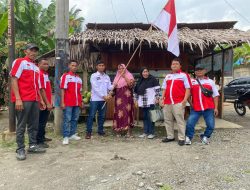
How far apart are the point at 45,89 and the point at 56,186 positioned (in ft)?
8.85

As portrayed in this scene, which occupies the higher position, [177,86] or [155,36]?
[155,36]

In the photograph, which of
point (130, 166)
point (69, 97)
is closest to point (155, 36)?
point (69, 97)

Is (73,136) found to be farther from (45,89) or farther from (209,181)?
(209,181)

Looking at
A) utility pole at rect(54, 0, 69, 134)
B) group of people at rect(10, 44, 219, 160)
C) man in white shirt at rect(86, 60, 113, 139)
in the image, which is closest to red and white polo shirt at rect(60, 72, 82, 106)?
group of people at rect(10, 44, 219, 160)

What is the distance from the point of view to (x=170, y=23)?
723cm

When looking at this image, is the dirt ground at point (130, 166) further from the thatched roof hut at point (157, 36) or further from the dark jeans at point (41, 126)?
the thatched roof hut at point (157, 36)

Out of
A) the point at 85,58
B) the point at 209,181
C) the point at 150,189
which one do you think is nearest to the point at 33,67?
the point at 150,189

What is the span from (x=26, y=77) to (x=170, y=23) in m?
3.28

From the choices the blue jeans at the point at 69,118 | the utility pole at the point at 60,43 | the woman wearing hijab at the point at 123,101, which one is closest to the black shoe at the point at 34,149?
the blue jeans at the point at 69,118

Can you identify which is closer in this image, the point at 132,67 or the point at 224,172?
the point at 224,172

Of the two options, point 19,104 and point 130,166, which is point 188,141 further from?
point 19,104

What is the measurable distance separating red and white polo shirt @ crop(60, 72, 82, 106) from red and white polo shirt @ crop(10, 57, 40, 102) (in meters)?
1.19

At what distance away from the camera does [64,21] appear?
7.70m

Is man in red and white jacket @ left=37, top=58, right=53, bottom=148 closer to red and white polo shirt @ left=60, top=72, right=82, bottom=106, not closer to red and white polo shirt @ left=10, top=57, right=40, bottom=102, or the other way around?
red and white polo shirt @ left=60, top=72, right=82, bottom=106
